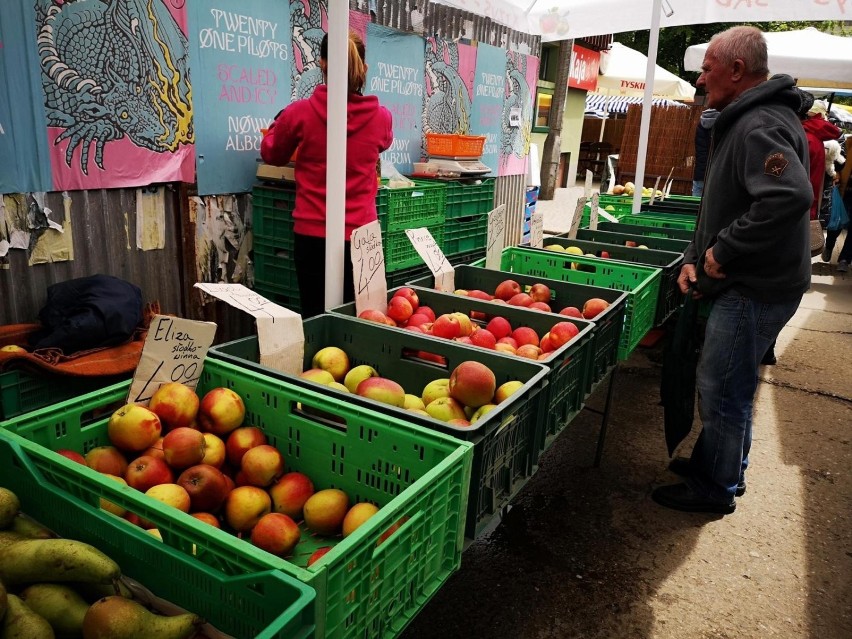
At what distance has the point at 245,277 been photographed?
16.0 feet

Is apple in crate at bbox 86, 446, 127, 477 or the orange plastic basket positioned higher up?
the orange plastic basket

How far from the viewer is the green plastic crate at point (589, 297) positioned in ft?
9.00

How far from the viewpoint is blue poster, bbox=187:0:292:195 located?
426cm

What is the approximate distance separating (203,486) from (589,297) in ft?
7.34

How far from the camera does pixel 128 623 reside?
1.04m

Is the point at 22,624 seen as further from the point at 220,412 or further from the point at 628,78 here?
the point at 628,78

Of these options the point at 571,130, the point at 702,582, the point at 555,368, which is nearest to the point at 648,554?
the point at 702,582

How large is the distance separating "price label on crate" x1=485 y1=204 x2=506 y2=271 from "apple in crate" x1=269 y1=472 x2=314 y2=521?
2067 millimetres

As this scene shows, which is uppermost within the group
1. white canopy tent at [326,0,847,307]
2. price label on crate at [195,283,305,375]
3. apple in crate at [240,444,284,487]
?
white canopy tent at [326,0,847,307]

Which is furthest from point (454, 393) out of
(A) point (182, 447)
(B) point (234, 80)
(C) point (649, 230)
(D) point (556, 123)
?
(D) point (556, 123)

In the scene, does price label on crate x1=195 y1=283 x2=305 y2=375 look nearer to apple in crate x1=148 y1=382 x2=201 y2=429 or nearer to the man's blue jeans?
apple in crate x1=148 y1=382 x2=201 y2=429

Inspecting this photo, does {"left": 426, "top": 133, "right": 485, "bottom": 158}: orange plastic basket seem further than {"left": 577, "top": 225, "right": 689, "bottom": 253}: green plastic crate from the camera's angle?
Yes

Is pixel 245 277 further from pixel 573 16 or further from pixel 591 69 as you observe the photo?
pixel 591 69

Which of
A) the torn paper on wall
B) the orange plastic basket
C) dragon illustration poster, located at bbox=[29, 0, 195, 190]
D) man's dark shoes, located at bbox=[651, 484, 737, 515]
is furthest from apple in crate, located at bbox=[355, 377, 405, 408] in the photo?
the orange plastic basket
